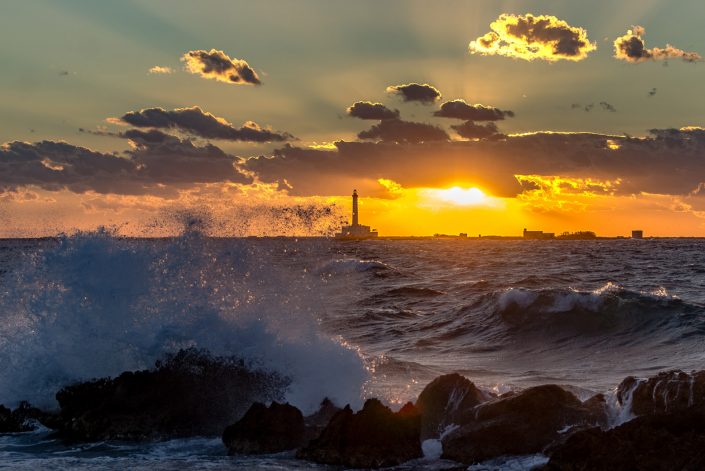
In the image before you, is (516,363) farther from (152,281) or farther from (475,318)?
(152,281)

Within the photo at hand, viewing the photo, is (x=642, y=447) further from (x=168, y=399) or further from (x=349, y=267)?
(x=349, y=267)

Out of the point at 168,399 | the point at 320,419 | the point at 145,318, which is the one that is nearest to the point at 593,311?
the point at 320,419

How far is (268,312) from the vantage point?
16.0 metres

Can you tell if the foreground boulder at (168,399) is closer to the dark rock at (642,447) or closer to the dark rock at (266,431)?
the dark rock at (266,431)

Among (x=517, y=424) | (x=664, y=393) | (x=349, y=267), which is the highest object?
(x=349, y=267)

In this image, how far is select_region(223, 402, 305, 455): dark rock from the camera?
414 inches

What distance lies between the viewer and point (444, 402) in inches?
449

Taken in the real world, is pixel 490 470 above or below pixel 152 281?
below

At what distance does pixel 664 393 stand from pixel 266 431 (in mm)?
5766

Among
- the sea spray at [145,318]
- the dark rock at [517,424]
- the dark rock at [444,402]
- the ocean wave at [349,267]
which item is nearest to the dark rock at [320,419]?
the sea spray at [145,318]

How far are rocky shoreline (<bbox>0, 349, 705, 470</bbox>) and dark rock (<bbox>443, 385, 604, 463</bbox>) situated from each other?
1cm

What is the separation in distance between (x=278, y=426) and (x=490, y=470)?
3.12m

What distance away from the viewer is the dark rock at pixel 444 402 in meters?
11.1

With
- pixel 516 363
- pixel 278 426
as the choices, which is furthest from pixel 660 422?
pixel 516 363
